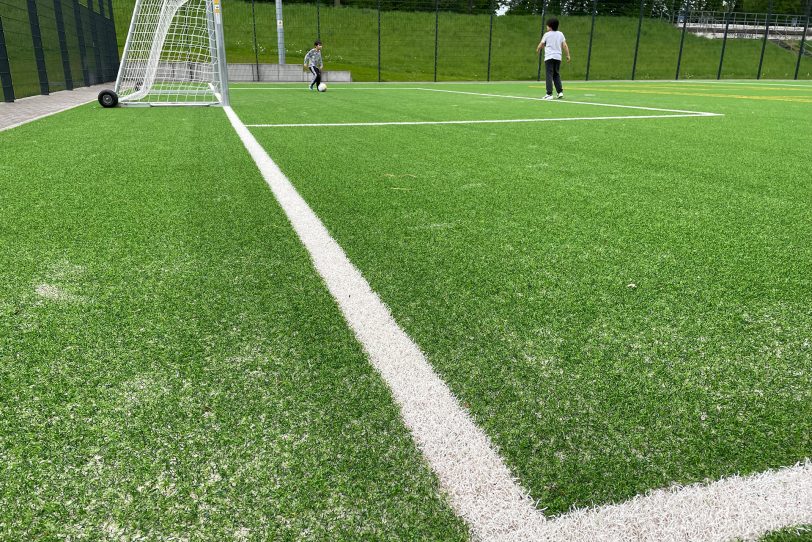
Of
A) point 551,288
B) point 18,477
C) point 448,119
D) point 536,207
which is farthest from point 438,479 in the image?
point 448,119

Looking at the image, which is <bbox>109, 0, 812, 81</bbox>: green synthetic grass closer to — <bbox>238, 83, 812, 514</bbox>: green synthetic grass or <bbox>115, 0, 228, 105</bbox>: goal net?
<bbox>115, 0, 228, 105</bbox>: goal net

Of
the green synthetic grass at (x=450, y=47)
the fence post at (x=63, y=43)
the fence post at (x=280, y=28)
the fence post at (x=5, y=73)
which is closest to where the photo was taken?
the fence post at (x=5, y=73)

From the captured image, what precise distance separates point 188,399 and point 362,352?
459mm

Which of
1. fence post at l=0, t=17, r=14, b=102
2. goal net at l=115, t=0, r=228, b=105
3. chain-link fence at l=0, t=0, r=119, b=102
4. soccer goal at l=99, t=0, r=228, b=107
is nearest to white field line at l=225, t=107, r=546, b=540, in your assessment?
soccer goal at l=99, t=0, r=228, b=107

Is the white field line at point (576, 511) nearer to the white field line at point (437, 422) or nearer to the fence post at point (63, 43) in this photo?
the white field line at point (437, 422)

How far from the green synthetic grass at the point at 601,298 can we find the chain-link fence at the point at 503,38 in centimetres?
2173

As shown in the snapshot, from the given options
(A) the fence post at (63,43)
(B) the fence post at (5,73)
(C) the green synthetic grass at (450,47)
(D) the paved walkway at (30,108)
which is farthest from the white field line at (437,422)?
(C) the green synthetic grass at (450,47)

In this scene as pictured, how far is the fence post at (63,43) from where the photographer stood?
13391 millimetres

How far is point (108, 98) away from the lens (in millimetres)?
9180

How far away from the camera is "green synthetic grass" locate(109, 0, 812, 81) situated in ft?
86.2

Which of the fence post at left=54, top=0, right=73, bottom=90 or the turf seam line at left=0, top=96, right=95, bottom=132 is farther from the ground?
the fence post at left=54, top=0, right=73, bottom=90

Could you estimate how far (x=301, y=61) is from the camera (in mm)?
29734

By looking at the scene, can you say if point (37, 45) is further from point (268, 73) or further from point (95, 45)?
point (268, 73)

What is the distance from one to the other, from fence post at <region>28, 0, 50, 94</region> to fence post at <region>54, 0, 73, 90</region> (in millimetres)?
1371
